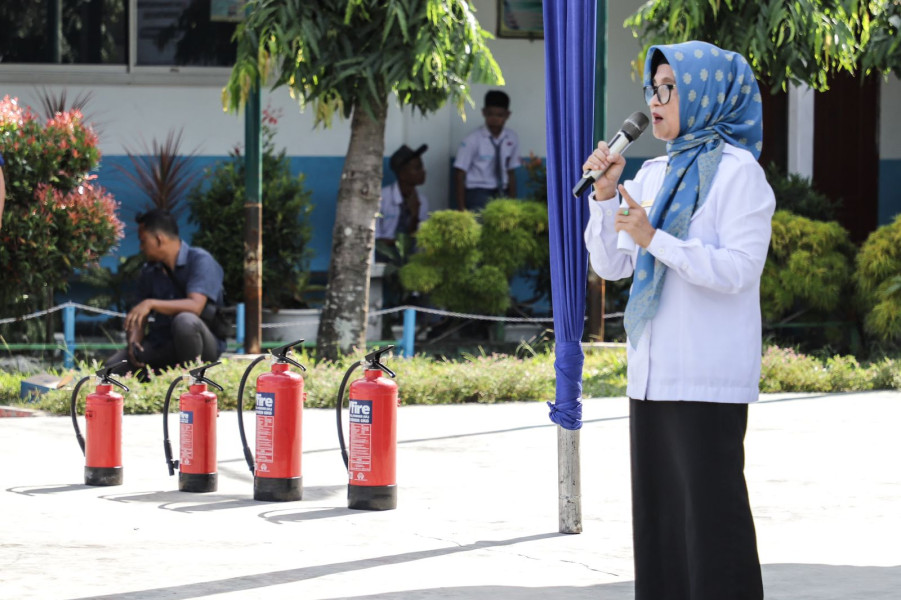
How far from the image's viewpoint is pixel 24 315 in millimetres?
12562

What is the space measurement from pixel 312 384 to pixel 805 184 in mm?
6502

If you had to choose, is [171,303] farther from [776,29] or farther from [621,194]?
[621,194]

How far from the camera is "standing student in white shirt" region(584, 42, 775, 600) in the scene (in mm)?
4305

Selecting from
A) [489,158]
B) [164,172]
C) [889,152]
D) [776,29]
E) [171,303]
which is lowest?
[171,303]

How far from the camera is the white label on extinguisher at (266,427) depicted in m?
6.58

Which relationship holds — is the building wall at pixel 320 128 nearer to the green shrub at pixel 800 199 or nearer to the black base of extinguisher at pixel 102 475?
the green shrub at pixel 800 199

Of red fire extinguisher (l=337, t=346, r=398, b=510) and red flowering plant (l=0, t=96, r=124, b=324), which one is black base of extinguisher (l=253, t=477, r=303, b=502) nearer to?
red fire extinguisher (l=337, t=346, r=398, b=510)

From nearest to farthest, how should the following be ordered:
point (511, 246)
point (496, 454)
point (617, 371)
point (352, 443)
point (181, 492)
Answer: point (352, 443) < point (181, 492) < point (496, 454) < point (617, 371) < point (511, 246)

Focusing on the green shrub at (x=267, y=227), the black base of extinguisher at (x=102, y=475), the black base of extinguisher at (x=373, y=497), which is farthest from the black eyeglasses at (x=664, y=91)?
the green shrub at (x=267, y=227)

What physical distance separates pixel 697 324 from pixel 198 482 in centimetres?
347

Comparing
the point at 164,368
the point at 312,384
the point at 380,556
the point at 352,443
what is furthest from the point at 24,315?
the point at 380,556

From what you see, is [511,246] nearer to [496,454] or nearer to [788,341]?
[788,341]

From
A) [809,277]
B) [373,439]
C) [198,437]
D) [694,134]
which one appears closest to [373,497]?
[373,439]

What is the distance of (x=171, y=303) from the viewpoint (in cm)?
1032
